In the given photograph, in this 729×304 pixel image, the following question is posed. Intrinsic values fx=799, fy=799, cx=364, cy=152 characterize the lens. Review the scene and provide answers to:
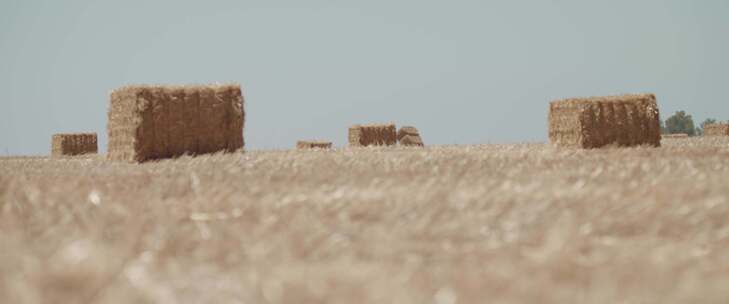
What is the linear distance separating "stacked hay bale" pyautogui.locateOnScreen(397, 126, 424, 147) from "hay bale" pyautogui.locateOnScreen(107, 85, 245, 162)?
527 inches

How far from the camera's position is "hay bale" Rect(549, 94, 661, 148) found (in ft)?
40.2

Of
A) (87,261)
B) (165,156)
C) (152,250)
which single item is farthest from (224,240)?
(165,156)

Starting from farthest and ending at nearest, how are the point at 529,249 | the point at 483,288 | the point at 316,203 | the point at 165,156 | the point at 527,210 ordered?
the point at 165,156, the point at 316,203, the point at 527,210, the point at 529,249, the point at 483,288

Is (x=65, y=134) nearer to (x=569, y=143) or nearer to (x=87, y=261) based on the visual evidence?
(x=569, y=143)

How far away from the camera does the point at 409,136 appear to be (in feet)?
82.8

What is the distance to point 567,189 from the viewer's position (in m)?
3.04

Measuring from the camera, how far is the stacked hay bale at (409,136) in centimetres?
2500

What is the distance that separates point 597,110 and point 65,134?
1437cm

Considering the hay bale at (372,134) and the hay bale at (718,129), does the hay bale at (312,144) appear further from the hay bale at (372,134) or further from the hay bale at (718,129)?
the hay bale at (718,129)

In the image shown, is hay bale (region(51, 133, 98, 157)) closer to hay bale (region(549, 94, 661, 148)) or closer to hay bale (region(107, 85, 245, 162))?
hay bale (region(107, 85, 245, 162))

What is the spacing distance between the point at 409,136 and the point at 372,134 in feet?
8.72

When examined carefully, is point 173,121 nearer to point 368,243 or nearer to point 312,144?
point 368,243

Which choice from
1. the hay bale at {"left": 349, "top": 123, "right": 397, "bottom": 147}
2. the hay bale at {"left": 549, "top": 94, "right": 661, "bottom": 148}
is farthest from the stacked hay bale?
the hay bale at {"left": 549, "top": 94, "right": 661, "bottom": 148}

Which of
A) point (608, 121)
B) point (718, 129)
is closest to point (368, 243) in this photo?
point (608, 121)
